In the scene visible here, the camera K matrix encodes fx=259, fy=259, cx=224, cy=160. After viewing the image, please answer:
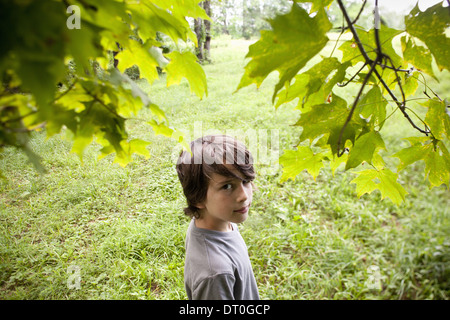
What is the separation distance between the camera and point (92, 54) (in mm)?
242

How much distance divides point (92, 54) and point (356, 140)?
535 millimetres

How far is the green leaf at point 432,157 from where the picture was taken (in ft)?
2.02

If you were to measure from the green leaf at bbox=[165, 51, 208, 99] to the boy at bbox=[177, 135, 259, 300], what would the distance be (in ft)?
1.23

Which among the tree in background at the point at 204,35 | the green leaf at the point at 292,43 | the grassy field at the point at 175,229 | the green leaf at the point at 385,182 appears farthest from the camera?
the tree in background at the point at 204,35

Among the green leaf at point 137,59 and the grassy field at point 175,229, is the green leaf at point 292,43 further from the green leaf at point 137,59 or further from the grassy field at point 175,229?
the grassy field at point 175,229

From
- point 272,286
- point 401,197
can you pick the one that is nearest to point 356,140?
point 401,197

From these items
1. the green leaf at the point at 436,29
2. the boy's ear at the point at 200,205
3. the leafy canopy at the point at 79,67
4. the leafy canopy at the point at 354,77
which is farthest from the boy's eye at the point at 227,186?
the green leaf at the point at 436,29

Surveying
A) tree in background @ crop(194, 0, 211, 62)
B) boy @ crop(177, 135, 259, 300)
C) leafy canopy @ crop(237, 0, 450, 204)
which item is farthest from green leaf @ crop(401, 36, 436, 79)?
tree in background @ crop(194, 0, 211, 62)

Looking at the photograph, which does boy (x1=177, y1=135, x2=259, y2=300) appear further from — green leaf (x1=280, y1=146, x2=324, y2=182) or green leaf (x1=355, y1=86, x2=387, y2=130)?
green leaf (x1=355, y1=86, x2=387, y2=130)

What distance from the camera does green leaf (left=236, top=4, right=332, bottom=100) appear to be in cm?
39

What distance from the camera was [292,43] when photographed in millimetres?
392

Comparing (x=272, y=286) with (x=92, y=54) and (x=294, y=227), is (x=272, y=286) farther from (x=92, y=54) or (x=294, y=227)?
(x=92, y=54)
